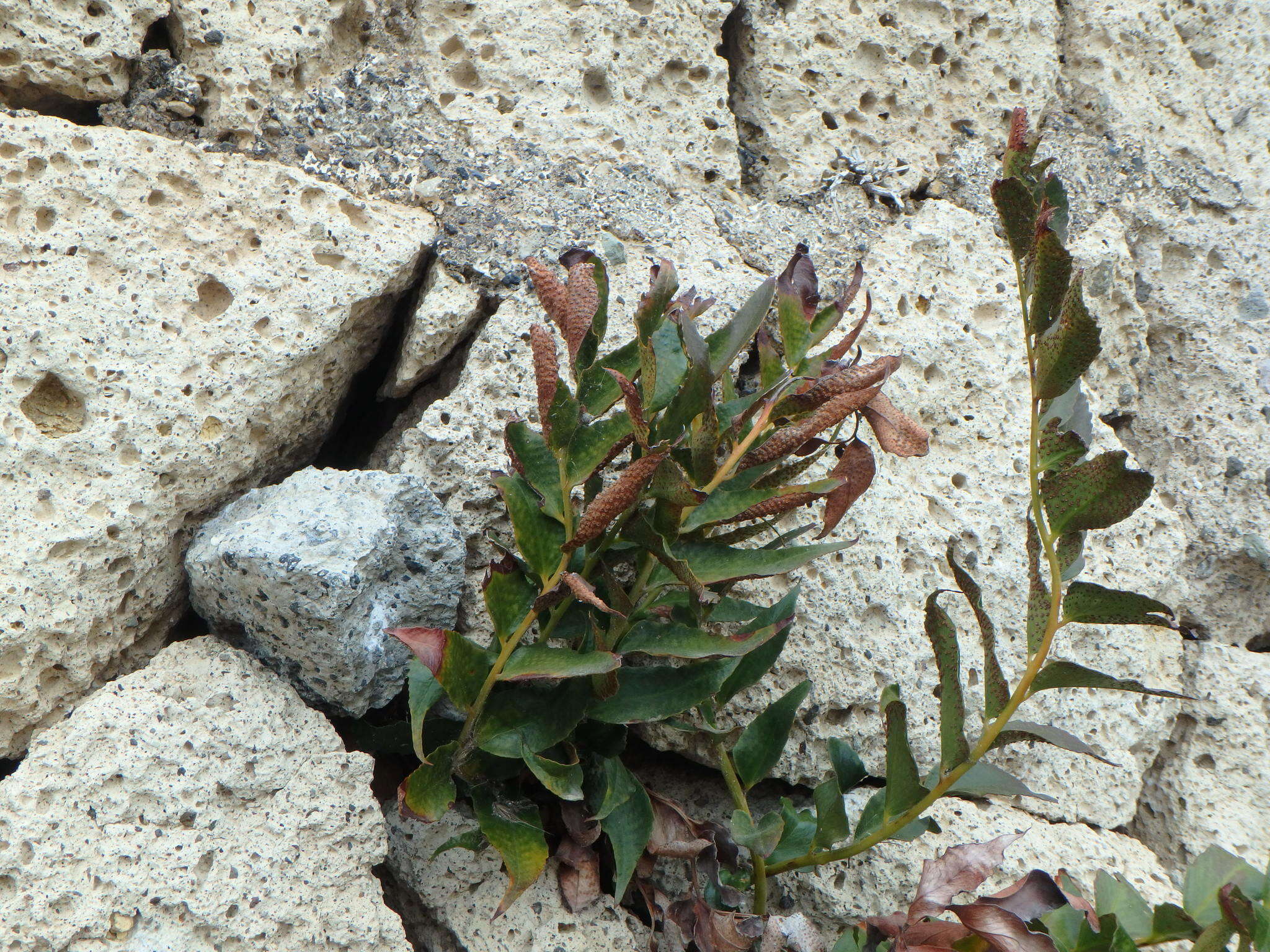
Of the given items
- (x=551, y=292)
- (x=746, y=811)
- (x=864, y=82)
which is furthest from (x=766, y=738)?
(x=864, y=82)

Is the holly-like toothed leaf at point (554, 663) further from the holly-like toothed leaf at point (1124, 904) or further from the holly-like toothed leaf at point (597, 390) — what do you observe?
the holly-like toothed leaf at point (1124, 904)

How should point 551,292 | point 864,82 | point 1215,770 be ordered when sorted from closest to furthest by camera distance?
point 551,292, point 1215,770, point 864,82

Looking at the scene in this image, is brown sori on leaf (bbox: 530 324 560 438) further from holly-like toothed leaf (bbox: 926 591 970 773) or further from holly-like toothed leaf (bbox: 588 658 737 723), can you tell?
holly-like toothed leaf (bbox: 926 591 970 773)

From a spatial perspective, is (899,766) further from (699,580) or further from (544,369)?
(544,369)

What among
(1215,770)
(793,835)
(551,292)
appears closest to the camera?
(551,292)

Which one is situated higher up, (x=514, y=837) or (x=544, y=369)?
(x=544, y=369)

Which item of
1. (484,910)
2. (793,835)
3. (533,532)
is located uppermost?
(533,532)

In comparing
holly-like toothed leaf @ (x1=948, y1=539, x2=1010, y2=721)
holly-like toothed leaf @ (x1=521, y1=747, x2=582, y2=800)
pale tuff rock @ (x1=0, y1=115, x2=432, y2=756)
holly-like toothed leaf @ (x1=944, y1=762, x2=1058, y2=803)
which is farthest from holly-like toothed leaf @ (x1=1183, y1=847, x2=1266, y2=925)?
pale tuff rock @ (x1=0, y1=115, x2=432, y2=756)
